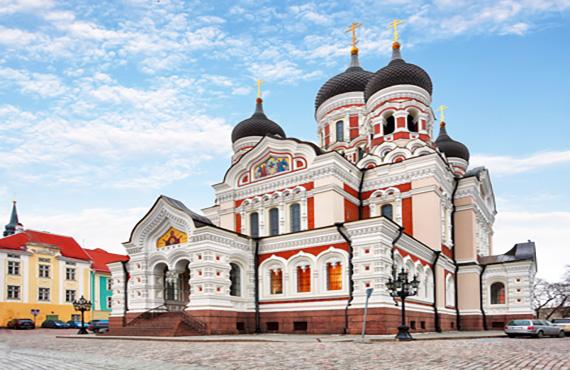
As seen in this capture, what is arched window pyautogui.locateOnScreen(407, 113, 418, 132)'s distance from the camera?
3045 centimetres

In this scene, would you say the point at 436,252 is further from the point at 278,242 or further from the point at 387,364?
the point at 387,364

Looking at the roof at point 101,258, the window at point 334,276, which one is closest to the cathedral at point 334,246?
the window at point 334,276

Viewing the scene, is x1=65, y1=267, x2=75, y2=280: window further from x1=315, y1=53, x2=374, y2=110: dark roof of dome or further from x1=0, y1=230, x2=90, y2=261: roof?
x1=315, y1=53, x2=374, y2=110: dark roof of dome

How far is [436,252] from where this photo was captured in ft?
83.4

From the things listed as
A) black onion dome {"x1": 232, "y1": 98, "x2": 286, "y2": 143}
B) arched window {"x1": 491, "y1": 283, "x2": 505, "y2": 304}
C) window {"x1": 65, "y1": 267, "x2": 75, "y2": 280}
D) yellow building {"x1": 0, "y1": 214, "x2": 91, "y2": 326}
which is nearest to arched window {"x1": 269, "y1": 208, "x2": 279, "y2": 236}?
black onion dome {"x1": 232, "y1": 98, "x2": 286, "y2": 143}

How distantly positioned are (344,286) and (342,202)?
5517 mm

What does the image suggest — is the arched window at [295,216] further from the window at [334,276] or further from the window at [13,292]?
the window at [13,292]

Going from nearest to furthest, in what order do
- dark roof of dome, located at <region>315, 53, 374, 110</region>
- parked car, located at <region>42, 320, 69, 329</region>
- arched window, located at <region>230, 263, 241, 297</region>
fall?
arched window, located at <region>230, 263, 241, 297</region>, dark roof of dome, located at <region>315, 53, 374, 110</region>, parked car, located at <region>42, 320, 69, 329</region>

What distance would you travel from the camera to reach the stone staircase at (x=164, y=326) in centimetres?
2069

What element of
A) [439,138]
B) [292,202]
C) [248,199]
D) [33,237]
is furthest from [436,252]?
[33,237]

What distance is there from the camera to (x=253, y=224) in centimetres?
2838

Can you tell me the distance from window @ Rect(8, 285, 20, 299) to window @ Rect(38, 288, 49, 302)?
1878 mm

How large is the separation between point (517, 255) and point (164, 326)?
1991 cm

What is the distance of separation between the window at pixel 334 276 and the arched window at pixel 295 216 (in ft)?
14.5
